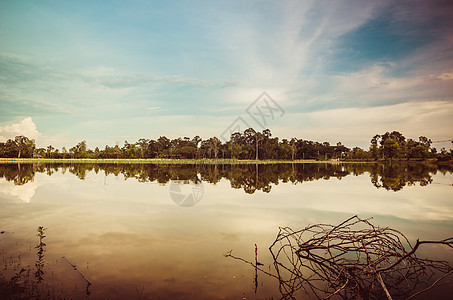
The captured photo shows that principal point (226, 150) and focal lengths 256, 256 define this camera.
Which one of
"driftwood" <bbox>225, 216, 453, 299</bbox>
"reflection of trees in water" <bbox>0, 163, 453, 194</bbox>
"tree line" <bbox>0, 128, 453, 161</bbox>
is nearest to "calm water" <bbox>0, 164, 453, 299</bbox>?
"driftwood" <bbox>225, 216, 453, 299</bbox>

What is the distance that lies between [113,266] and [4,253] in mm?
3389

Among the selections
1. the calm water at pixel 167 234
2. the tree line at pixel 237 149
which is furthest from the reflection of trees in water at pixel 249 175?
the tree line at pixel 237 149

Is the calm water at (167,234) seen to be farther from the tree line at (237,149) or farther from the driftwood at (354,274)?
the tree line at (237,149)

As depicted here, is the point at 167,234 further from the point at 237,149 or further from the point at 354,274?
the point at 237,149

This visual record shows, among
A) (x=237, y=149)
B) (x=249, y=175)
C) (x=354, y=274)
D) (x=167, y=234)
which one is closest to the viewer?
(x=354, y=274)

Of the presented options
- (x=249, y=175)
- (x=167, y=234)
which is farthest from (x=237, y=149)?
(x=167, y=234)

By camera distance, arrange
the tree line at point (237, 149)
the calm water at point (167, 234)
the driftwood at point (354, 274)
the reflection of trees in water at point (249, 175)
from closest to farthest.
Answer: the driftwood at point (354, 274) < the calm water at point (167, 234) < the reflection of trees in water at point (249, 175) < the tree line at point (237, 149)

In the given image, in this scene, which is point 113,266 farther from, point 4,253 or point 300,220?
point 300,220

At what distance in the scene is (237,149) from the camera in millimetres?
118188

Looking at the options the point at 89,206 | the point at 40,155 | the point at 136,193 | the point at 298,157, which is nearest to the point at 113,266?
the point at 89,206

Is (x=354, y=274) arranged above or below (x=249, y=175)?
below

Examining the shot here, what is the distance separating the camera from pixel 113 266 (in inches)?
255

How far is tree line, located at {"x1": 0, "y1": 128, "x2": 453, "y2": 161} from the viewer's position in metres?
110

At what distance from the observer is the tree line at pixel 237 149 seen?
110 meters
